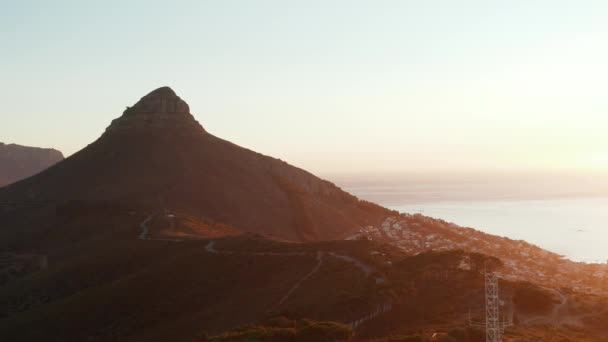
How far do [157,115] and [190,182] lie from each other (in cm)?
4646

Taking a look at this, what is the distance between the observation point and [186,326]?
193 ft

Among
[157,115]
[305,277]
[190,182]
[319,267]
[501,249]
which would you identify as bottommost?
[305,277]

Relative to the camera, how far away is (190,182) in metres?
152

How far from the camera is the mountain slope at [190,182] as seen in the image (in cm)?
14200

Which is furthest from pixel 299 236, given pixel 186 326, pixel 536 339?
pixel 536 339

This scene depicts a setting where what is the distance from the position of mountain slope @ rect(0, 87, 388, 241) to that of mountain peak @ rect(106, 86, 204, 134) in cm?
31

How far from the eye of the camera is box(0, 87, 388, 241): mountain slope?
14200cm

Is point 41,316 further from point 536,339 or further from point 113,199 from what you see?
point 113,199

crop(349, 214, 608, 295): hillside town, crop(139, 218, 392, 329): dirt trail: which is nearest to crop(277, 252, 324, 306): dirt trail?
crop(139, 218, 392, 329): dirt trail

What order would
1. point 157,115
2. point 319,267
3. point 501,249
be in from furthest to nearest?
point 157,115 < point 501,249 < point 319,267

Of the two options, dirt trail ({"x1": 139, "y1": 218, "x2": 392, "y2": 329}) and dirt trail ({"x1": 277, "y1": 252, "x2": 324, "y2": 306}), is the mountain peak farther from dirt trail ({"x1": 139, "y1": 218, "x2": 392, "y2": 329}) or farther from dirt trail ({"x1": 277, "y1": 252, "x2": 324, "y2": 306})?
dirt trail ({"x1": 277, "y1": 252, "x2": 324, "y2": 306})

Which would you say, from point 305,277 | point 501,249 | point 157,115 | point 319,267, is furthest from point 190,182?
point 305,277

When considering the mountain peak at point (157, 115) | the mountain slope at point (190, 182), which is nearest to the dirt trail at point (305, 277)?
the mountain slope at point (190, 182)

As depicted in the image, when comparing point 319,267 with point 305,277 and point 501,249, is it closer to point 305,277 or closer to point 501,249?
point 305,277
